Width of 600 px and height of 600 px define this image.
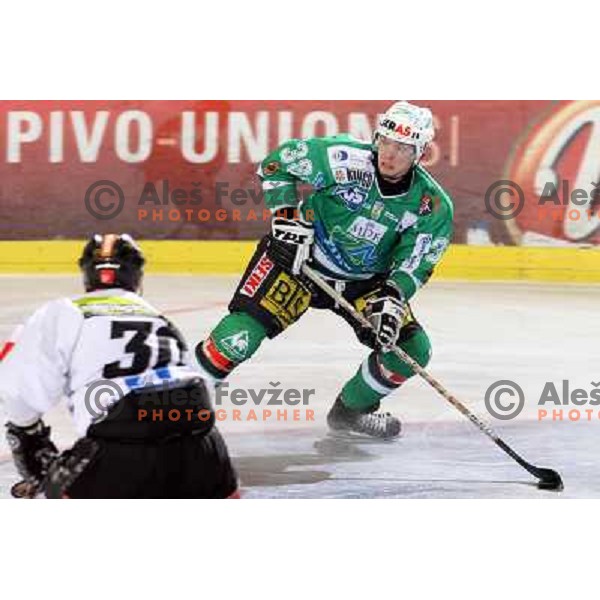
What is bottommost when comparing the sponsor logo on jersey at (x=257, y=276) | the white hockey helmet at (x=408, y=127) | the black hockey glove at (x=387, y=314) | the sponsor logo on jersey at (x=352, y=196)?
the black hockey glove at (x=387, y=314)

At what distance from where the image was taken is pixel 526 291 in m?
4.24

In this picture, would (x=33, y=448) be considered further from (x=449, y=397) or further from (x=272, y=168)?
(x=449, y=397)

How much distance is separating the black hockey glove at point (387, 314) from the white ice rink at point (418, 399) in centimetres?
12

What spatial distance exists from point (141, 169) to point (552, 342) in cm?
136

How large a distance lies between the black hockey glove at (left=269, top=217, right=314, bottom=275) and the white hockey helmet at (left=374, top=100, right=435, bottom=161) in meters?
0.34

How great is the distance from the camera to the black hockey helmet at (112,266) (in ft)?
9.87

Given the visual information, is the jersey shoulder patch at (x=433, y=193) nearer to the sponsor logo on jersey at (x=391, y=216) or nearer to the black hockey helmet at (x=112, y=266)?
the sponsor logo on jersey at (x=391, y=216)

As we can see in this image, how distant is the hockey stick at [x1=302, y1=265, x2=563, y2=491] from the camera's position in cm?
380

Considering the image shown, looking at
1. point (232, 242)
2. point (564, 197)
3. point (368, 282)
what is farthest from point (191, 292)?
point (564, 197)

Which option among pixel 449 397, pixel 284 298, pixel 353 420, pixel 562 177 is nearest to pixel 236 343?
pixel 284 298

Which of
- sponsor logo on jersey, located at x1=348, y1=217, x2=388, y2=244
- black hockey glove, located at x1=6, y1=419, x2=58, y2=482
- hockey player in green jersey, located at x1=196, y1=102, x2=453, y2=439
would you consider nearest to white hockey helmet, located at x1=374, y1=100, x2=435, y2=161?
hockey player in green jersey, located at x1=196, y1=102, x2=453, y2=439

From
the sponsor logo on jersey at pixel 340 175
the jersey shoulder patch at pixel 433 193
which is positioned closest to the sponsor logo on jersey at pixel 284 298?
the sponsor logo on jersey at pixel 340 175

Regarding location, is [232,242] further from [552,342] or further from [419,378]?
[552,342]

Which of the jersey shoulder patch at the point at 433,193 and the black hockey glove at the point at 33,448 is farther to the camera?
the jersey shoulder patch at the point at 433,193
